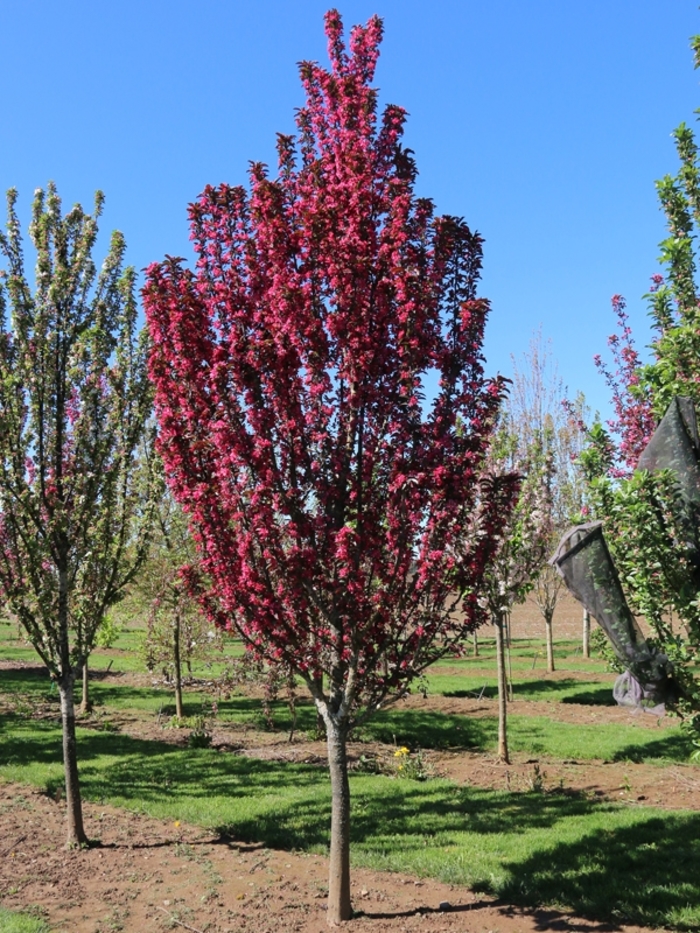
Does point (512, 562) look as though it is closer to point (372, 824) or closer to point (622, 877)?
point (372, 824)

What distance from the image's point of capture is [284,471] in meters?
6.14

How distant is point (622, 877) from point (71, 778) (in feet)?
19.3

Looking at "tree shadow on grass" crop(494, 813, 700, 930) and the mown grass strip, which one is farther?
the mown grass strip

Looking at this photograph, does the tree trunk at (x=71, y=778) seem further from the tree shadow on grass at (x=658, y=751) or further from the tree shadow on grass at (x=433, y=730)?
the tree shadow on grass at (x=658, y=751)

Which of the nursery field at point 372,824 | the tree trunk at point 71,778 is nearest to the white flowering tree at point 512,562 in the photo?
the nursery field at point 372,824

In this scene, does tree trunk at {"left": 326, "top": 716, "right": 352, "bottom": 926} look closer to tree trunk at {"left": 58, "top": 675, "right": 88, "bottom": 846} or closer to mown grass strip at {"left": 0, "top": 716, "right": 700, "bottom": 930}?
mown grass strip at {"left": 0, "top": 716, "right": 700, "bottom": 930}

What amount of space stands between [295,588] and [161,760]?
324 inches

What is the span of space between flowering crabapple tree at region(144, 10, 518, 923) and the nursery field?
93cm

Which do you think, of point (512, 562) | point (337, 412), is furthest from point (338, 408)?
point (512, 562)

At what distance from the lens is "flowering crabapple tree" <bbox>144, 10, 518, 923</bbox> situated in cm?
589

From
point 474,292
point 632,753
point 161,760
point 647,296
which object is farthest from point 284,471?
point 632,753

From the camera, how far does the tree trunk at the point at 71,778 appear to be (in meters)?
8.30

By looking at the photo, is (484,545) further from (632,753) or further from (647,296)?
(632,753)

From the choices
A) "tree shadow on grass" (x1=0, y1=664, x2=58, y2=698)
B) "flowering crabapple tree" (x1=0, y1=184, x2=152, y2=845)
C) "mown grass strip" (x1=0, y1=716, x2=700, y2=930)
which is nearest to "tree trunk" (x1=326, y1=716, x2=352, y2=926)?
"mown grass strip" (x1=0, y1=716, x2=700, y2=930)
